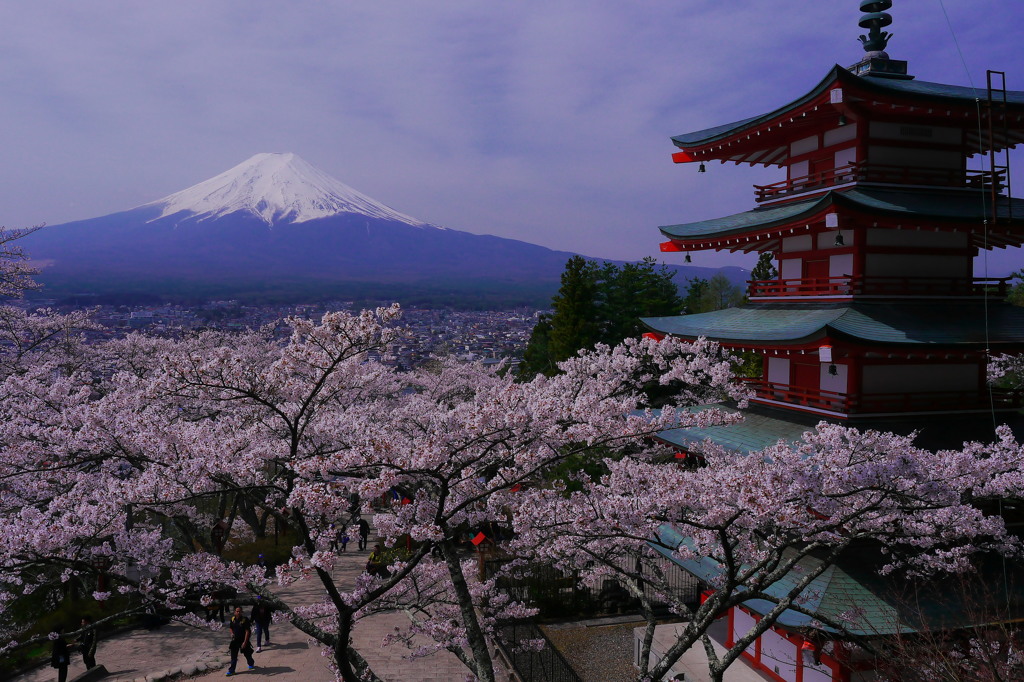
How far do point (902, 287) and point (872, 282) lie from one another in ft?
1.72

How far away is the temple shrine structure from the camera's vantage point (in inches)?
400

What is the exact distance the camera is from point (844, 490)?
22.9 feet

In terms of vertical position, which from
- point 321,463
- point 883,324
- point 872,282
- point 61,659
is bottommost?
point 61,659

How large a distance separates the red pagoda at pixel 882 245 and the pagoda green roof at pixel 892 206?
4 cm

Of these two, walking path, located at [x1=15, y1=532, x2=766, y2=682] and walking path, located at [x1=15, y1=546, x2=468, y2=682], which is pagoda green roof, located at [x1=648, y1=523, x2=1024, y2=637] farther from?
walking path, located at [x1=15, y1=546, x2=468, y2=682]

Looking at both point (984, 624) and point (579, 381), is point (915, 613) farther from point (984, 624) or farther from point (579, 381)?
point (579, 381)

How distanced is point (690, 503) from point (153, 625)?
14959 mm

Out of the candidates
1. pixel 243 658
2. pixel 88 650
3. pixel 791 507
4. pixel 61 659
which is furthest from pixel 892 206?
pixel 88 650

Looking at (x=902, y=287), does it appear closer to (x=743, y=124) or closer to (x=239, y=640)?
(x=743, y=124)

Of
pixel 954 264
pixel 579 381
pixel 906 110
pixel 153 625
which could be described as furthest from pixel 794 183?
pixel 153 625

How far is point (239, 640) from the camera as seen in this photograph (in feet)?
41.8

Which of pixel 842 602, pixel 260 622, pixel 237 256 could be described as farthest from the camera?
pixel 237 256

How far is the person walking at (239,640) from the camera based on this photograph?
1273 cm

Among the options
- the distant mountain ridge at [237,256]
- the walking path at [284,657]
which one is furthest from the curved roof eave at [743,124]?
the distant mountain ridge at [237,256]
